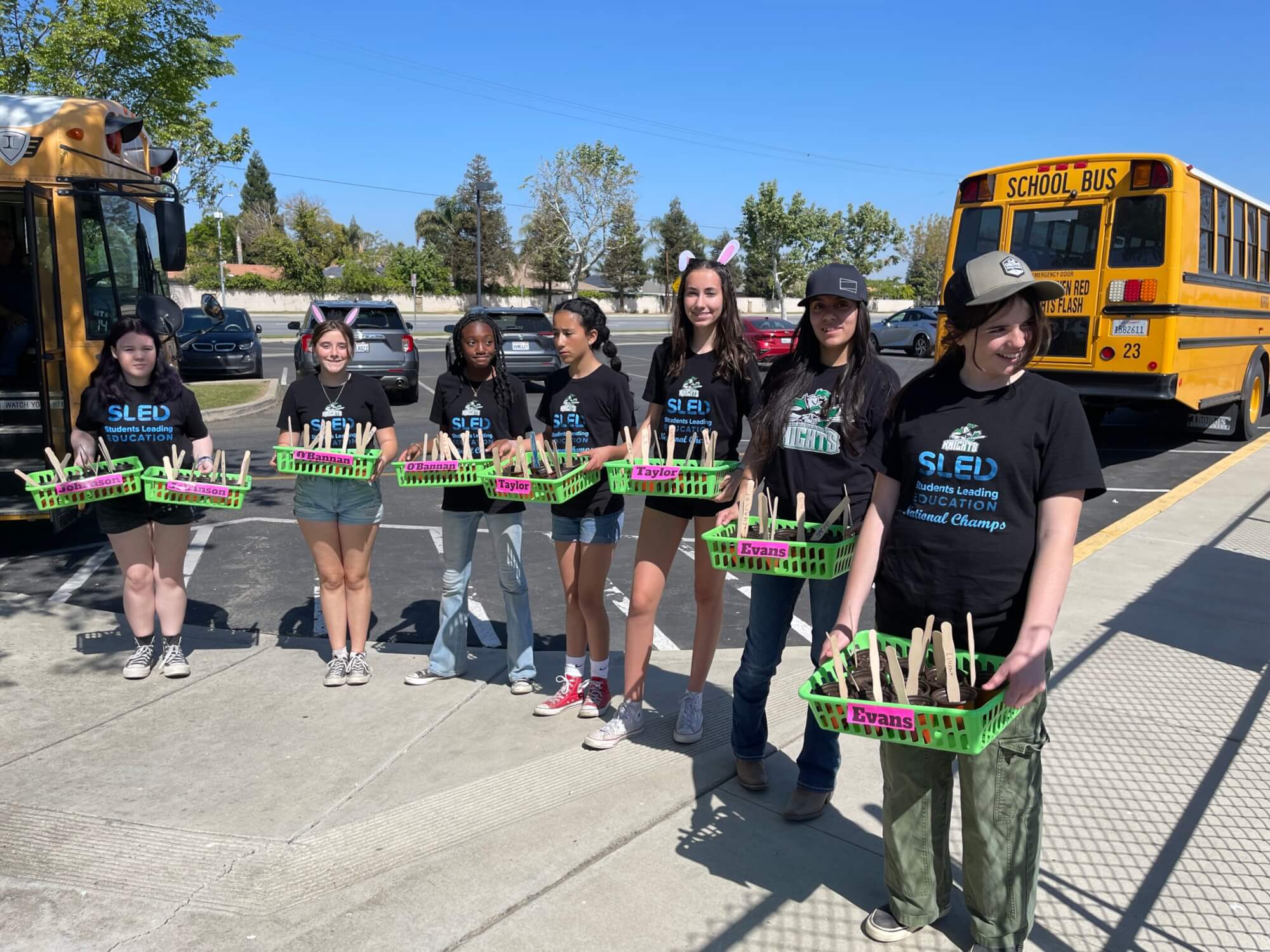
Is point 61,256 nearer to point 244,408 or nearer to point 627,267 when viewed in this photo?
point 244,408

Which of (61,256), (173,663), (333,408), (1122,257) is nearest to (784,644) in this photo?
(333,408)

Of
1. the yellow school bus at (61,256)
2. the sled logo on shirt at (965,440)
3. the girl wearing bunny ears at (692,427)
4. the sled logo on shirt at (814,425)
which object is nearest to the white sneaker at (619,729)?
the girl wearing bunny ears at (692,427)

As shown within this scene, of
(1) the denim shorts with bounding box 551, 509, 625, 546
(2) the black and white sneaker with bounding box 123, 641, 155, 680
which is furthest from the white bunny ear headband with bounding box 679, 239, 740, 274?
(2) the black and white sneaker with bounding box 123, 641, 155, 680

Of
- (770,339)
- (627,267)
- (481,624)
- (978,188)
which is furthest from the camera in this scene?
(627,267)

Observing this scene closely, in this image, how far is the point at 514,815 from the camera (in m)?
3.58

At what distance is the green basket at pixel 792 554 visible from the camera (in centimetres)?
321

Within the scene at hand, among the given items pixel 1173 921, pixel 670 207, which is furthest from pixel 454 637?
pixel 670 207

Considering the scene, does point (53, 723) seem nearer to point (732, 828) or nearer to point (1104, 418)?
point (732, 828)

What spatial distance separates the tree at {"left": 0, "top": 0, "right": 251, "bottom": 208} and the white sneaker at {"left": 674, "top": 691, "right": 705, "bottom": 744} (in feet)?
35.4

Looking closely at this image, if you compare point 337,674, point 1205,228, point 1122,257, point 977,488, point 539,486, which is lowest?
point 337,674

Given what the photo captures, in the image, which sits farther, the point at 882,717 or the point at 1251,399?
the point at 1251,399

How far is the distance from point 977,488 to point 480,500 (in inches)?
103

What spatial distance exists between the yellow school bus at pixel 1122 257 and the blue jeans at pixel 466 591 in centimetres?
773

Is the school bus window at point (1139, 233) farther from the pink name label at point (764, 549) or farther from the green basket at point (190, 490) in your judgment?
the green basket at point (190, 490)
